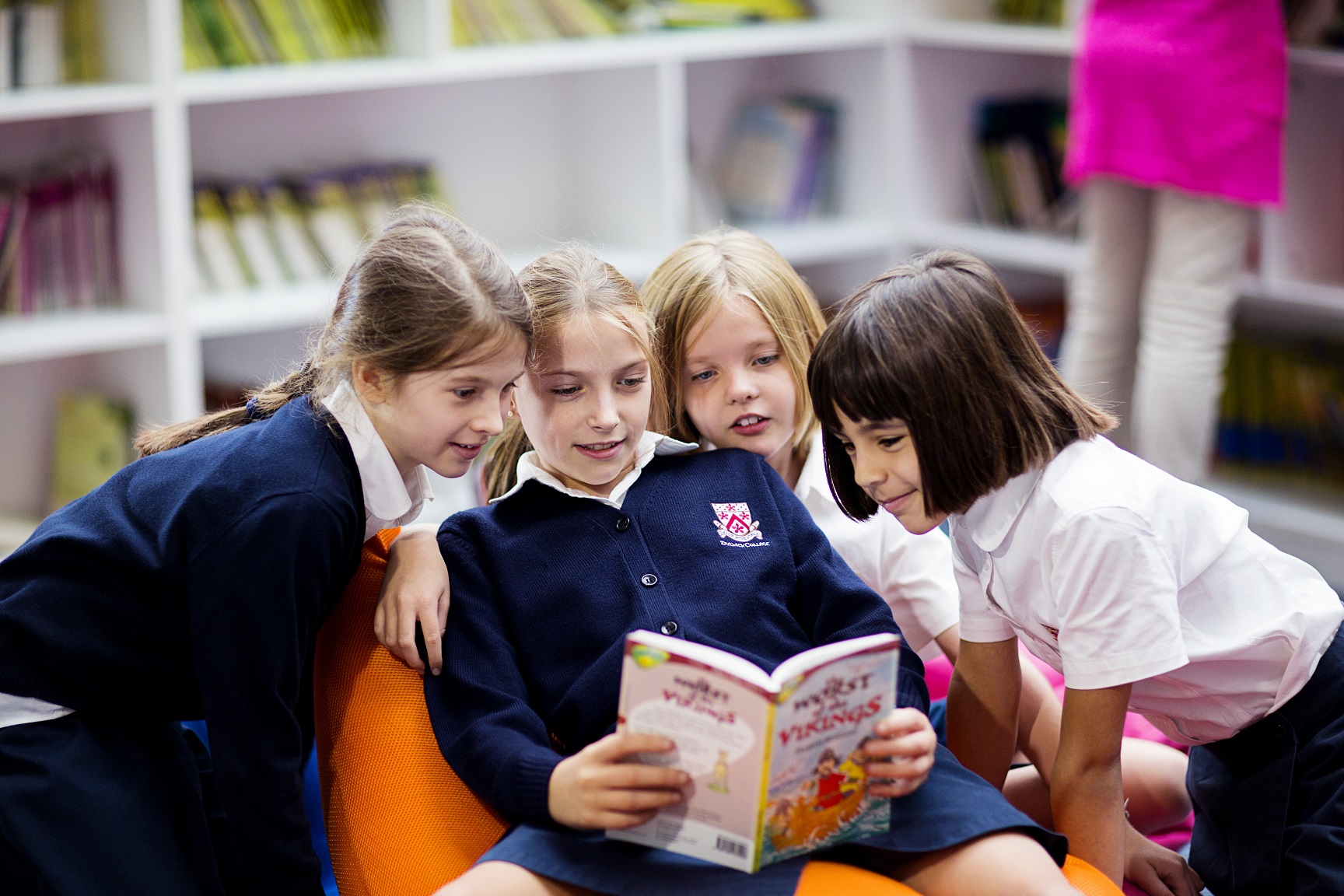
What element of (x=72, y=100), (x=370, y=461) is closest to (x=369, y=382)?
(x=370, y=461)

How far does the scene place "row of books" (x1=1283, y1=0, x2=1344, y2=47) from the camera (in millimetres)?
2721

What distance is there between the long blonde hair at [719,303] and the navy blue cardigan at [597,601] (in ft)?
0.74

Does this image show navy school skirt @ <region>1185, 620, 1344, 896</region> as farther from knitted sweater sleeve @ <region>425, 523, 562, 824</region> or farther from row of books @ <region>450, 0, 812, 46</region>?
row of books @ <region>450, 0, 812, 46</region>

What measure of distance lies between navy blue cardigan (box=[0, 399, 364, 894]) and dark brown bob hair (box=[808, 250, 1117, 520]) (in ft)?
1.63

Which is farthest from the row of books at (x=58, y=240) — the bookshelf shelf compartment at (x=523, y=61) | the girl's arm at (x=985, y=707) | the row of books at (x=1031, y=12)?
the row of books at (x=1031, y=12)

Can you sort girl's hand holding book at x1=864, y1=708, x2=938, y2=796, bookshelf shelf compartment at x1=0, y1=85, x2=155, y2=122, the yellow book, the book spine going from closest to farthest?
1. the book spine
2. girl's hand holding book at x1=864, y1=708, x2=938, y2=796
3. bookshelf shelf compartment at x1=0, y1=85, x2=155, y2=122
4. the yellow book

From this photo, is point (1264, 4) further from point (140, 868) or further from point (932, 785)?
point (140, 868)

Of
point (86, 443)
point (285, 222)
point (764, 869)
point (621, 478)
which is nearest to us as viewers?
point (764, 869)

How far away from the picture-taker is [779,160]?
3467 mm

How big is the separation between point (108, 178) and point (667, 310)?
1.46m

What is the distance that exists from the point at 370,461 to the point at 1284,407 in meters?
2.45

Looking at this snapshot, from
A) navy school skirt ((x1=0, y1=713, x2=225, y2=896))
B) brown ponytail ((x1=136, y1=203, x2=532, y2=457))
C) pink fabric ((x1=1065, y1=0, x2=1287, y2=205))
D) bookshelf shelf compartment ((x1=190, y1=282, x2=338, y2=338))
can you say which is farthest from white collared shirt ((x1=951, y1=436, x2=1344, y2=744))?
bookshelf shelf compartment ((x1=190, y1=282, x2=338, y2=338))

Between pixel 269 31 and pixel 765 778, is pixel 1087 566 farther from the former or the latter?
pixel 269 31

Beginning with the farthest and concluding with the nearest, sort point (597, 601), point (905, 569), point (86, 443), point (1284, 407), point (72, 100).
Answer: point (1284, 407) → point (86, 443) → point (72, 100) → point (905, 569) → point (597, 601)
